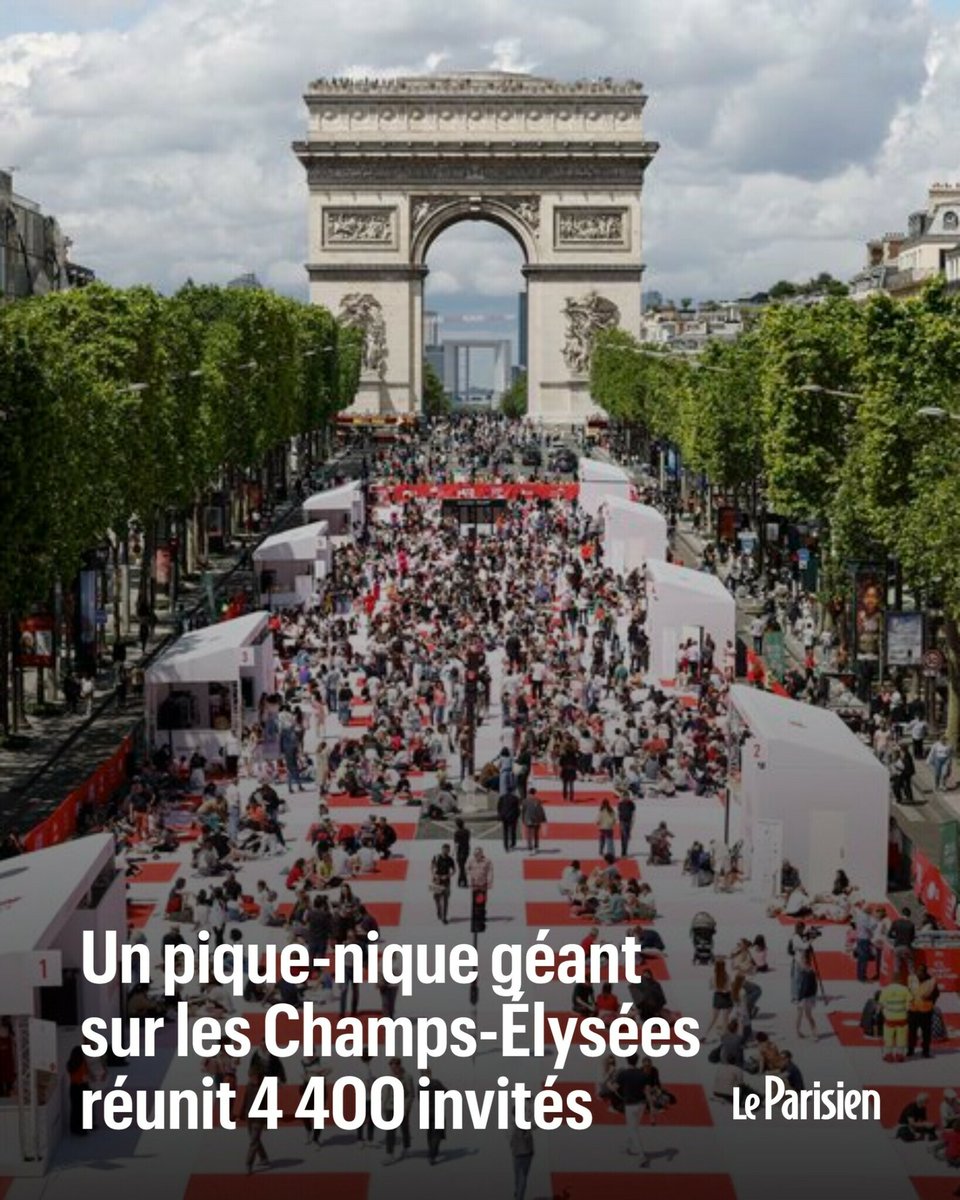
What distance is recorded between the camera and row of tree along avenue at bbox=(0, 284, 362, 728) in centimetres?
5059

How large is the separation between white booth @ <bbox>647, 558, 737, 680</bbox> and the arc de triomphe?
11768 cm

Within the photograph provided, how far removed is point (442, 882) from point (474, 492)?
6838 cm

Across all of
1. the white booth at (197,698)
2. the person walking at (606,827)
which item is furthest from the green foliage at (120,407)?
the person walking at (606,827)

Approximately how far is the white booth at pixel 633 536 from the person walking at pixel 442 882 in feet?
143

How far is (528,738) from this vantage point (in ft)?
167

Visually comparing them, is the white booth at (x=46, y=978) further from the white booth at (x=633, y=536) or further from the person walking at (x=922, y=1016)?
the white booth at (x=633, y=536)

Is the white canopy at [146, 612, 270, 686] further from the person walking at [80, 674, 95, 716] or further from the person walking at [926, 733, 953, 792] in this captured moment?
the person walking at [926, 733, 953, 792]

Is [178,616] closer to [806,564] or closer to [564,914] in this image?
[806,564]

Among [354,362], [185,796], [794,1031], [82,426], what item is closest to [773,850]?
[794,1031]

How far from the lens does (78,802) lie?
141 ft

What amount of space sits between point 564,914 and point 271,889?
5216 millimetres

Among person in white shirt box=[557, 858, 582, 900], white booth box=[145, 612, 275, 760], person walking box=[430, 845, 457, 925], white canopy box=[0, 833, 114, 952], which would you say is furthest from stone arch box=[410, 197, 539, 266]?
white canopy box=[0, 833, 114, 952]

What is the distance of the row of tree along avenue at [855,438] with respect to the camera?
51938mm

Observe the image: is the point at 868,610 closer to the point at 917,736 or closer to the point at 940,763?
the point at 917,736
